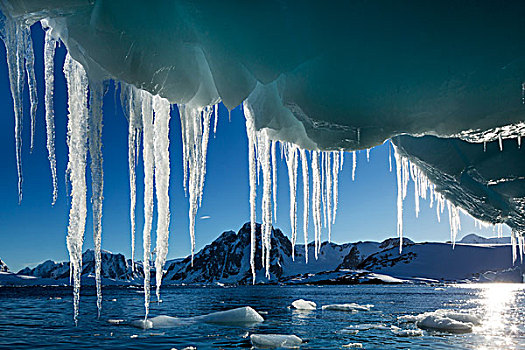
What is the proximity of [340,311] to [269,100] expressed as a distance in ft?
93.1

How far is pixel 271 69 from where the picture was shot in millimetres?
4512

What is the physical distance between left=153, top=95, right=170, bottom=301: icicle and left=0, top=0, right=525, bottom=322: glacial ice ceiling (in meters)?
0.02

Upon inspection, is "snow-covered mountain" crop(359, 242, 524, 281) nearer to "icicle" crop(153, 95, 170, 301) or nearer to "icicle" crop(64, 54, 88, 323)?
"icicle" crop(153, 95, 170, 301)

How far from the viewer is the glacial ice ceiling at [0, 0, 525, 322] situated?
3.97 m

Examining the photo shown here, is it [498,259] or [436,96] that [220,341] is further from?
[498,259]

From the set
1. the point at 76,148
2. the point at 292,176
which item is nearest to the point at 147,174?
the point at 76,148

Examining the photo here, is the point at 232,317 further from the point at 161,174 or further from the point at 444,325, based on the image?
the point at 161,174

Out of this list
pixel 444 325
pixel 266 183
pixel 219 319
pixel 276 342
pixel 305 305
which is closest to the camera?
pixel 266 183

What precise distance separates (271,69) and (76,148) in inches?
91.9

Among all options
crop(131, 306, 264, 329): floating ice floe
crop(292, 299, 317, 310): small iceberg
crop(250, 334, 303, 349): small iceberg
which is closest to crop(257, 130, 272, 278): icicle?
crop(250, 334, 303, 349): small iceberg

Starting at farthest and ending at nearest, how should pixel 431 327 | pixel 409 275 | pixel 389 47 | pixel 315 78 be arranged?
pixel 409 275, pixel 431 327, pixel 315 78, pixel 389 47

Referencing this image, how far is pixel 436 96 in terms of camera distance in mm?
4738

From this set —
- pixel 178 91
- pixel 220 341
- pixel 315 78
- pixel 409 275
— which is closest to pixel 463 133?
pixel 315 78

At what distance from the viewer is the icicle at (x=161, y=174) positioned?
526cm
